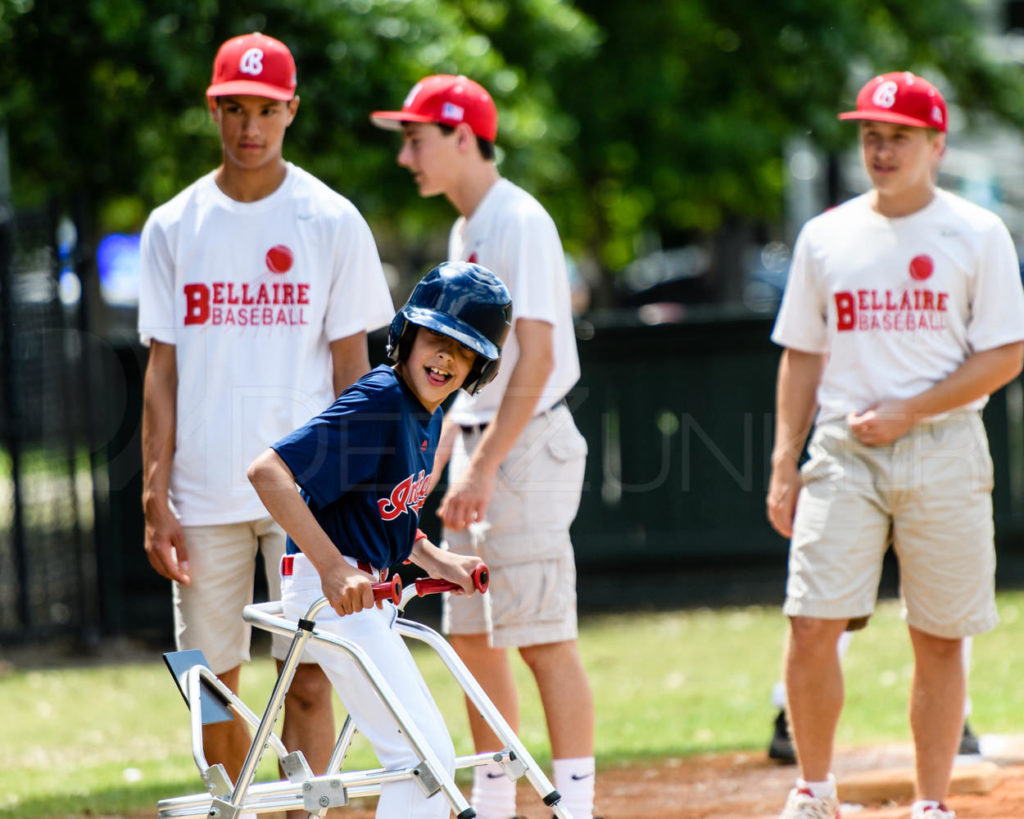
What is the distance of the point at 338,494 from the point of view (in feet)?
11.9

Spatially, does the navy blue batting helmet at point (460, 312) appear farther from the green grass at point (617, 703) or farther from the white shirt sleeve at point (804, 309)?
the green grass at point (617, 703)

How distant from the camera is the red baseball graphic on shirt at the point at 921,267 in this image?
462 centimetres

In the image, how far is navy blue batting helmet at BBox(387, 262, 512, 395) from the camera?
3.69 metres

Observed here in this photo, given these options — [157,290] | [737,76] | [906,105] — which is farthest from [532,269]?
[737,76]

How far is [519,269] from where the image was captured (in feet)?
15.6

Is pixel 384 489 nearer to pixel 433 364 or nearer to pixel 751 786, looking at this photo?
pixel 433 364

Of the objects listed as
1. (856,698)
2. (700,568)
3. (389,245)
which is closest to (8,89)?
(700,568)

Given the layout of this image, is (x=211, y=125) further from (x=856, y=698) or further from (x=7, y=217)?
(x=856, y=698)

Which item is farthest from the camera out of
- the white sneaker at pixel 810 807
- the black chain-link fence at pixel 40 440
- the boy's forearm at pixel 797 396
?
the black chain-link fence at pixel 40 440

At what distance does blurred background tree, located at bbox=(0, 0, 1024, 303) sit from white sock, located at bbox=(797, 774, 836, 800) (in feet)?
20.9

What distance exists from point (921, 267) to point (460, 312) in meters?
1.72

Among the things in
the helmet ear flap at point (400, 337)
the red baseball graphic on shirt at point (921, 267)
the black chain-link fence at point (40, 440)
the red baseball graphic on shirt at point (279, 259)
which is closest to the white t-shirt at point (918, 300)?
the red baseball graphic on shirt at point (921, 267)

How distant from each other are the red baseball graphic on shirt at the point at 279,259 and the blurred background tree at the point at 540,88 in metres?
4.92

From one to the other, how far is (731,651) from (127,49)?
537 centimetres
